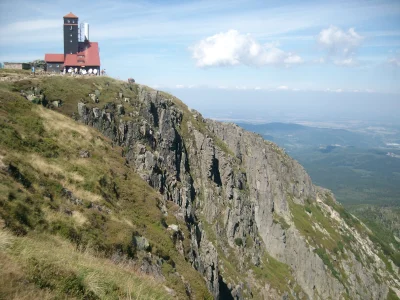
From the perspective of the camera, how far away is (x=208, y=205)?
300ft

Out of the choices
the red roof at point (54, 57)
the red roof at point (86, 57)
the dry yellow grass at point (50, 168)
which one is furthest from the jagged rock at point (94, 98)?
the dry yellow grass at point (50, 168)

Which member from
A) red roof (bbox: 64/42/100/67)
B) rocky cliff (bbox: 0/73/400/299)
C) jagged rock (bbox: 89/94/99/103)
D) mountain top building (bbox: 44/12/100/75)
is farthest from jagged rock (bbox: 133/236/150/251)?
red roof (bbox: 64/42/100/67)

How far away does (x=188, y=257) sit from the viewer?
33.7 m

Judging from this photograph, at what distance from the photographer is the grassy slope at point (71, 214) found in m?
11.0

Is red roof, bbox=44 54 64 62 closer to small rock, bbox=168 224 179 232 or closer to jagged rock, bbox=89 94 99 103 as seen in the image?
jagged rock, bbox=89 94 99 103

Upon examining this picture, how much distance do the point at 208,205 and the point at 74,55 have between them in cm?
5399

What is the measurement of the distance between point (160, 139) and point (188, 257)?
46.7 m

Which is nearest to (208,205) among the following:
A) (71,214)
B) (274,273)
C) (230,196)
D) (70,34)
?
(230,196)

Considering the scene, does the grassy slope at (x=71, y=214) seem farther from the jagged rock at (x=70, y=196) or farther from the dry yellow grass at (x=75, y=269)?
the jagged rock at (x=70, y=196)

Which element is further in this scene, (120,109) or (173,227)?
(120,109)

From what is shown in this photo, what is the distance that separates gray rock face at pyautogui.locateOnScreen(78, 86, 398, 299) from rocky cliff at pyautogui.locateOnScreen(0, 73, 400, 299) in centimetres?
32

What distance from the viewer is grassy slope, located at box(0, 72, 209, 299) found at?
36.2 feet

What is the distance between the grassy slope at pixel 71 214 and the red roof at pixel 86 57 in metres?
55.9

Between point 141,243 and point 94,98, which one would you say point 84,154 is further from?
point 94,98
